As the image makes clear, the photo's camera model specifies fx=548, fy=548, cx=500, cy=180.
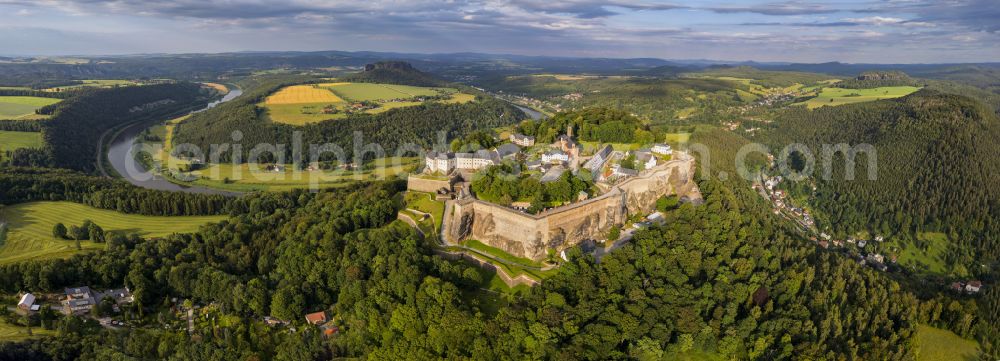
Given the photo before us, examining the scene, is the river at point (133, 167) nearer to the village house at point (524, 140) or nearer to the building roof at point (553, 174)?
the village house at point (524, 140)

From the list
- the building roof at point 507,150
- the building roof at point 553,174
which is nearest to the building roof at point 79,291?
the building roof at point 553,174

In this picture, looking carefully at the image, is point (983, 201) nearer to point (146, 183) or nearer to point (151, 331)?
point (151, 331)

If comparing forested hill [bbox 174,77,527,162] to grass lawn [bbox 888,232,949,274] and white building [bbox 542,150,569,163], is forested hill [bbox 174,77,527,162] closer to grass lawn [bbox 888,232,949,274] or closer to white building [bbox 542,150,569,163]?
white building [bbox 542,150,569,163]

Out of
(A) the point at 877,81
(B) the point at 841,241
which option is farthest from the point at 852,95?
(B) the point at 841,241

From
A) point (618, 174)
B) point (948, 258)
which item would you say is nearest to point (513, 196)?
point (618, 174)

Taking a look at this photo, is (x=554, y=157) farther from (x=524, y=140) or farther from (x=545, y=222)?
(x=545, y=222)
